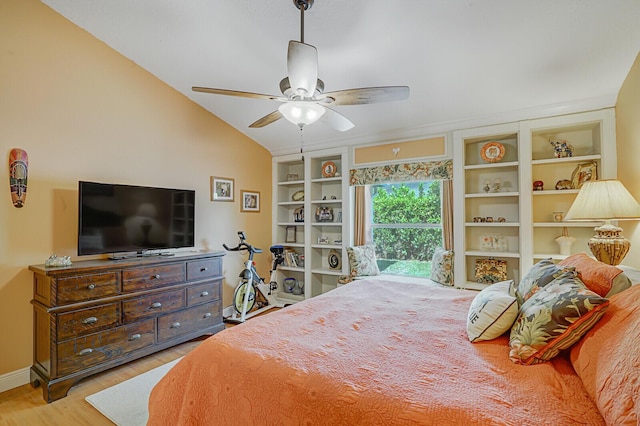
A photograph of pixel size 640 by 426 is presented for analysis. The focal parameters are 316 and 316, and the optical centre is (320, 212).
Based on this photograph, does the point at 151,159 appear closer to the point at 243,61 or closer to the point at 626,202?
the point at 243,61

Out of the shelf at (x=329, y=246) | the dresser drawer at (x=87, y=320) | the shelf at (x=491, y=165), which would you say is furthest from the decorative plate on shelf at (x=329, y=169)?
the dresser drawer at (x=87, y=320)

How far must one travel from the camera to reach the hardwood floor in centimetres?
209

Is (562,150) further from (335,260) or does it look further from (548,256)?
(335,260)

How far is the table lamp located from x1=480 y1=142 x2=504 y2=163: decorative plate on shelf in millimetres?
1311

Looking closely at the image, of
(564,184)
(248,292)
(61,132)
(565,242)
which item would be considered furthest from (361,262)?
(61,132)

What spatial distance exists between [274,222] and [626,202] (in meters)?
3.98

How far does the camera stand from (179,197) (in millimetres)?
3426

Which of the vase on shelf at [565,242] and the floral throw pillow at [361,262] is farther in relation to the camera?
the floral throw pillow at [361,262]

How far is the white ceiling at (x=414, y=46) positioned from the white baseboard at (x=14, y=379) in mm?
2982

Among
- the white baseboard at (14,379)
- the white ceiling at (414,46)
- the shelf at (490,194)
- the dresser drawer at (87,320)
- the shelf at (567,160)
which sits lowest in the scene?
the white baseboard at (14,379)

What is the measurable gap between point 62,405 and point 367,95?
306cm

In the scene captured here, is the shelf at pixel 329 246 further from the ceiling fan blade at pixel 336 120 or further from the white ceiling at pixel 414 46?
the ceiling fan blade at pixel 336 120

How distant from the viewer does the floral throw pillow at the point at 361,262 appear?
3.95 meters

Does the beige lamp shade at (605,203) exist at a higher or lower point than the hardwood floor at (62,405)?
higher
